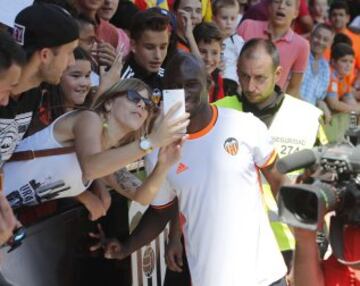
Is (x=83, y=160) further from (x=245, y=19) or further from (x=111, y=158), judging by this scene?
(x=245, y=19)

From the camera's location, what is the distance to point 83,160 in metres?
3.48

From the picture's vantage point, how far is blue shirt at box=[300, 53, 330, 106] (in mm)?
7930

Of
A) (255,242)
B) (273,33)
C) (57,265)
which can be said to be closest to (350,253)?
(255,242)

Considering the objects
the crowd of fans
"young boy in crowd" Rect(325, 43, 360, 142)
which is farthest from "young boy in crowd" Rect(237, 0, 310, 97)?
the crowd of fans

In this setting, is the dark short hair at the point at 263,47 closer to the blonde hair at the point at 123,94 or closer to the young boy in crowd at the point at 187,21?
the blonde hair at the point at 123,94

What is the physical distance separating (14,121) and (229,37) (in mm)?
3535

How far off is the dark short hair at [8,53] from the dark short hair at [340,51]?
6228 millimetres

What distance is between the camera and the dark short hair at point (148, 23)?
5012mm

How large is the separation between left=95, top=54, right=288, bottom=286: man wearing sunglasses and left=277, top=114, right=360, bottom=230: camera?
111 cm

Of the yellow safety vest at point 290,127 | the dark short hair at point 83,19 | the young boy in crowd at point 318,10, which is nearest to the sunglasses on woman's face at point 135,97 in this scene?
the yellow safety vest at point 290,127

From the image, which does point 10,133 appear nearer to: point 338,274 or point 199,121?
point 199,121

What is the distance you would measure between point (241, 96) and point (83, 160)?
50.7 inches

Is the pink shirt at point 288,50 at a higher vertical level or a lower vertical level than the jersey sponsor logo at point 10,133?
lower

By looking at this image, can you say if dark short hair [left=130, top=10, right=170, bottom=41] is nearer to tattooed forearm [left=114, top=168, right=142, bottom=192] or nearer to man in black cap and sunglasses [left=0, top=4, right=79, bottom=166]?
tattooed forearm [left=114, top=168, right=142, bottom=192]
